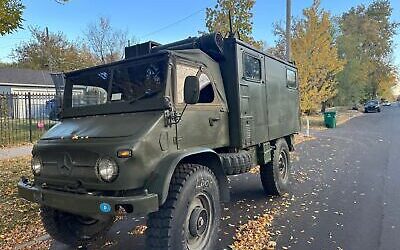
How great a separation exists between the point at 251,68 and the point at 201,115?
5.05 feet

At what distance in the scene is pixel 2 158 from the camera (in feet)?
34.1

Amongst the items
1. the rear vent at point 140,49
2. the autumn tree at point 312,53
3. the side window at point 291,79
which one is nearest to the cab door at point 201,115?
the rear vent at point 140,49

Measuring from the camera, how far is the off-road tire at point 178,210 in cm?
Result: 321

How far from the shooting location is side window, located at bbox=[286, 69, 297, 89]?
6991 millimetres

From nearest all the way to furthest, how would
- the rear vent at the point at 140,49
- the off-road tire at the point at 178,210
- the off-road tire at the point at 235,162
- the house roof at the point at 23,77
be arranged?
the off-road tire at the point at 178,210, the off-road tire at the point at 235,162, the rear vent at the point at 140,49, the house roof at the point at 23,77

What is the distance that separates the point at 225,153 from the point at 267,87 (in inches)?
67.5

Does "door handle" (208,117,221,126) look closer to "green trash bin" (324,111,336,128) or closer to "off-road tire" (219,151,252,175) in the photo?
"off-road tire" (219,151,252,175)

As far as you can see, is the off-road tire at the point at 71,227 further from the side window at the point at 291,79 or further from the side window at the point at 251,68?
the side window at the point at 291,79

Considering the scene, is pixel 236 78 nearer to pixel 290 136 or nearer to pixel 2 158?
pixel 290 136

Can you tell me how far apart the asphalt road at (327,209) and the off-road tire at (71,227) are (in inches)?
7.6

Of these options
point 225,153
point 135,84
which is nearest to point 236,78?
point 225,153

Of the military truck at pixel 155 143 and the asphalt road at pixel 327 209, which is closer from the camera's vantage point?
the military truck at pixel 155 143

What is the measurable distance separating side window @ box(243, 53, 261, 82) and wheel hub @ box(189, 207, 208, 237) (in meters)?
2.06

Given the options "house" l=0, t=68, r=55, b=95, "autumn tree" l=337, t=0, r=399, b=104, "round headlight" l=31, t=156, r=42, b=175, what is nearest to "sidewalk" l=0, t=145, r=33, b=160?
"round headlight" l=31, t=156, r=42, b=175
